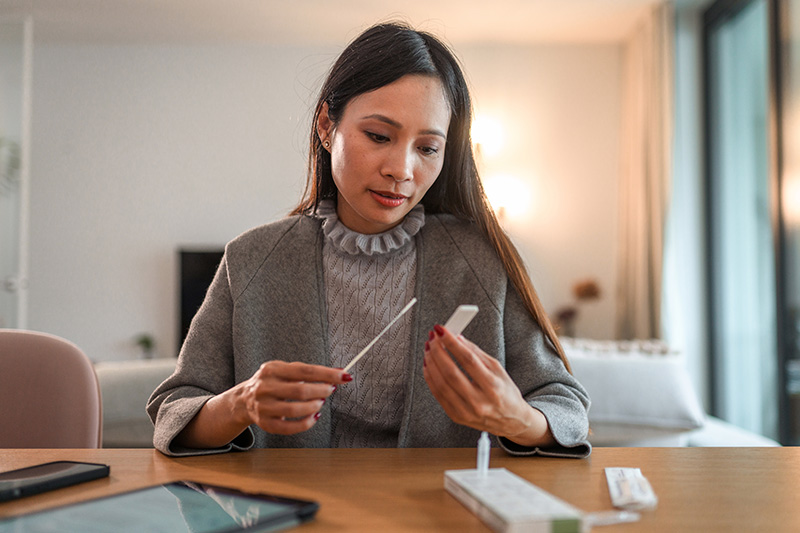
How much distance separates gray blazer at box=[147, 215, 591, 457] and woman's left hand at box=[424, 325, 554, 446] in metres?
0.22

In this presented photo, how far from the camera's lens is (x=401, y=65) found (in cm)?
103

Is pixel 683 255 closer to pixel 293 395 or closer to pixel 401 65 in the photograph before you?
pixel 401 65

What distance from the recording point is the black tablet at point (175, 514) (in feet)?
1.74

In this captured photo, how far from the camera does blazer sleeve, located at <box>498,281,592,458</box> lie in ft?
2.79

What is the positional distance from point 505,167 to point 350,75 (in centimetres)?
410

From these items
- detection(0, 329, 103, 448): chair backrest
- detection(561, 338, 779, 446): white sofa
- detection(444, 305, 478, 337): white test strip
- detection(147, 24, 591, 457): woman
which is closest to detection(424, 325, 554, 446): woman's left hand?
detection(444, 305, 478, 337): white test strip

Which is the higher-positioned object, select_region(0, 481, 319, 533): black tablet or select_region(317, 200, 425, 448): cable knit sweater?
select_region(317, 200, 425, 448): cable knit sweater

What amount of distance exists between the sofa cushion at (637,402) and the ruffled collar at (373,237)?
1.14 m

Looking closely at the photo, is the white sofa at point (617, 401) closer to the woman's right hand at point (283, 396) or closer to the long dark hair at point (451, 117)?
the long dark hair at point (451, 117)

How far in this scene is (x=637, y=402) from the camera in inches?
82.7

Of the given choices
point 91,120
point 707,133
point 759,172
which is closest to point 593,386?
point 759,172

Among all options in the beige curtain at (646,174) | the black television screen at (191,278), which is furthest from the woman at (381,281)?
the black television screen at (191,278)

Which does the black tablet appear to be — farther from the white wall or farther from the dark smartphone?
the white wall

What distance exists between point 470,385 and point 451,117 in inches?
21.0
